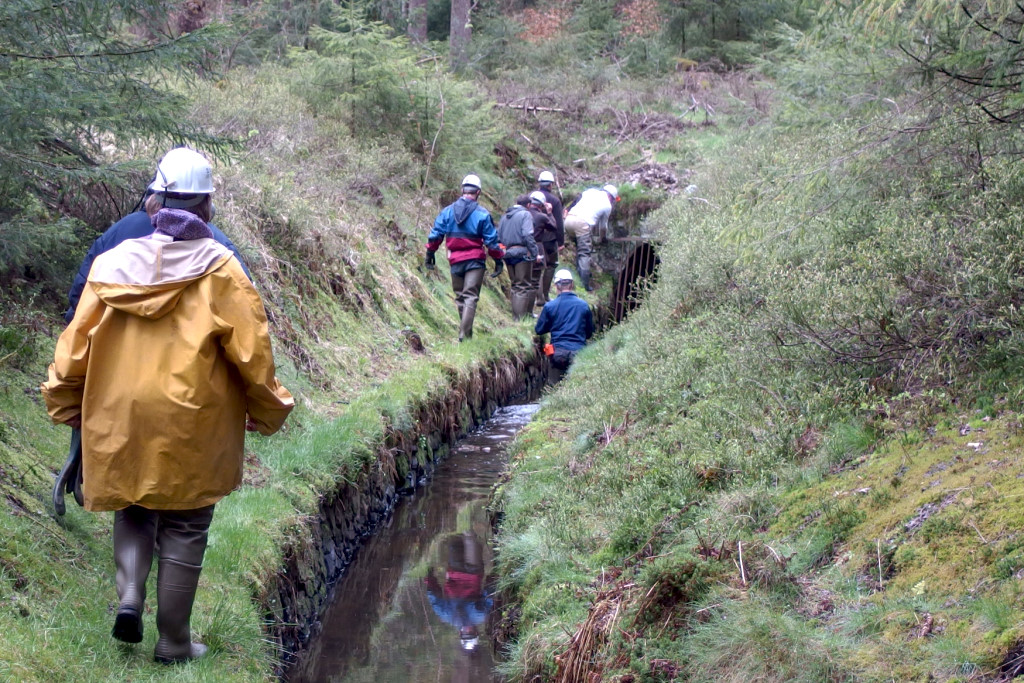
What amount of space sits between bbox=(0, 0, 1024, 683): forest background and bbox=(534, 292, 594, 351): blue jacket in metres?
0.34

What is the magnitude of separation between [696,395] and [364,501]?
3.14 m

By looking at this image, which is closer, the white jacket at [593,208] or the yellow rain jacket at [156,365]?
the yellow rain jacket at [156,365]

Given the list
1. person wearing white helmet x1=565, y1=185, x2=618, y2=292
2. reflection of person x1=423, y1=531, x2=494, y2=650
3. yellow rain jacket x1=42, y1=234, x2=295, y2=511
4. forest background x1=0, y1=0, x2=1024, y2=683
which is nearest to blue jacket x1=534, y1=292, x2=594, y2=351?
forest background x1=0, y1=0, x2=1024, y2=683

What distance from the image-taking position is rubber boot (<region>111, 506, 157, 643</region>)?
4.26 metres

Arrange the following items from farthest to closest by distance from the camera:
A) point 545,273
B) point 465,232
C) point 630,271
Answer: point 630,271 → point 545,273 → point 465,232

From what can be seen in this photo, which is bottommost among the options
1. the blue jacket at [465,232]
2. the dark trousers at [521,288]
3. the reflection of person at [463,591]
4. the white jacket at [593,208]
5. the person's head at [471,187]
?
the reflection of person at [463,591]

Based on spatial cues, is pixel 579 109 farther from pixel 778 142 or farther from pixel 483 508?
pixel 483 508

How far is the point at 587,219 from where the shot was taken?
20000 millimetres

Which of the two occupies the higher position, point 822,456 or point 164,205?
point 164,205

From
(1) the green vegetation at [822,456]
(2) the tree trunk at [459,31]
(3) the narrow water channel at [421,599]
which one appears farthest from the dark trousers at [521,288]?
(2) the tree trunk at [459,31]

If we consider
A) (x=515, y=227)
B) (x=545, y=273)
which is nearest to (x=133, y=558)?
(x=515, y=227)

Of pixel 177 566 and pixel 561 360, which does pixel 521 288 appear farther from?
pixel 177 566

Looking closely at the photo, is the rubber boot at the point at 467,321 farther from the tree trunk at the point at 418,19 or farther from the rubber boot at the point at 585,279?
the tree trunk at the point at 418,19

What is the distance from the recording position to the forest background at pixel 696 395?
443 cm
